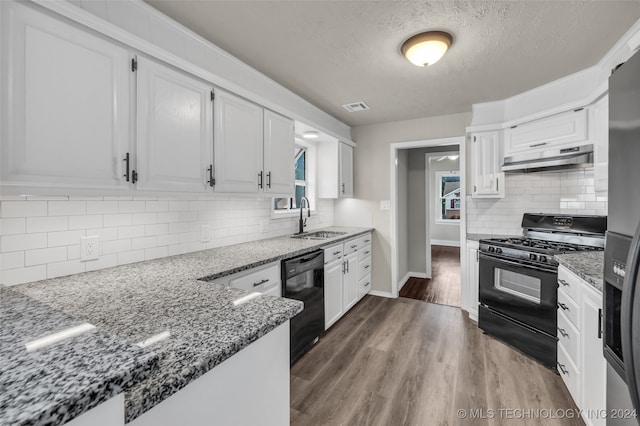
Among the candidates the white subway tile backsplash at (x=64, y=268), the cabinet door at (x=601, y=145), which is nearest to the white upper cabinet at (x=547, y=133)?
the cabinet door at (x=601, y=145)

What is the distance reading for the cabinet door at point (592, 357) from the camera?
1452 mm

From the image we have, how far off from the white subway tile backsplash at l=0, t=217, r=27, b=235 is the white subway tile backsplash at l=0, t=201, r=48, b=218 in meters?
0.02

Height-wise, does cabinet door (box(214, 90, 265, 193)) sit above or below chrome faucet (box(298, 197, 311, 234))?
above

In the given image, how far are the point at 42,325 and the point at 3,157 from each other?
773 millimetres

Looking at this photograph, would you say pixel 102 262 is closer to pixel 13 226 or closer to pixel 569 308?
pixel 13 226

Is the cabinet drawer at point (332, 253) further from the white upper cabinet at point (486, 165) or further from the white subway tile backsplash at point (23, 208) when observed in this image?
the white subway tile backsplash at point (23, 208)

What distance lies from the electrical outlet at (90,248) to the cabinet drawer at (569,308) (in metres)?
2.88

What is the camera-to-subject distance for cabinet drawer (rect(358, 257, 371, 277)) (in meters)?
3.75

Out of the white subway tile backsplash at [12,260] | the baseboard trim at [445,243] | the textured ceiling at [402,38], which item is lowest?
the baseboard trim at [445,243]

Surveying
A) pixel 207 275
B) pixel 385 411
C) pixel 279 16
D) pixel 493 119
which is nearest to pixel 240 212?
pixel 207 275

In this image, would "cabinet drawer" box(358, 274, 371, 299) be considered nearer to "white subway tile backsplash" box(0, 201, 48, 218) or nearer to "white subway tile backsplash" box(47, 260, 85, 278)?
"white subway tile backsplash" box(47, 260, 85, 278)

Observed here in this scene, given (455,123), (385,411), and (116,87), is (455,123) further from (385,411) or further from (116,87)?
(116,87)

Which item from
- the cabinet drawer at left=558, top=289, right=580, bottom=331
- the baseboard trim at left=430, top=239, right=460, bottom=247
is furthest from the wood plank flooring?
the baseboard trim at left=430, top=239, right=460, bottom=247

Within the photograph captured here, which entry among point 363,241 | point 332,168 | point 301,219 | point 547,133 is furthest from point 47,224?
point 547,133
